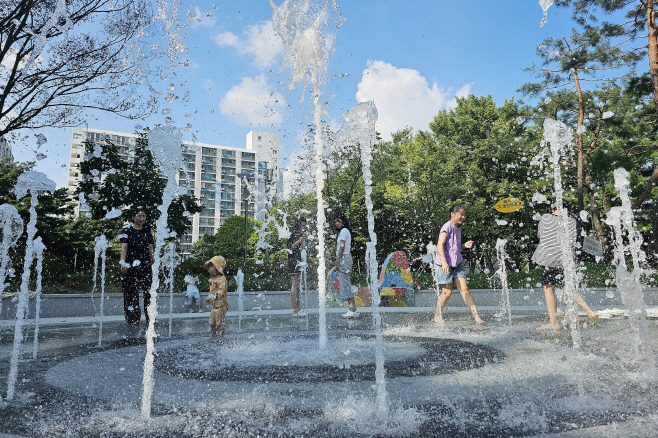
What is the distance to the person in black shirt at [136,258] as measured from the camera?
273 inches

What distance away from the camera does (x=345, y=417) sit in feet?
7.88

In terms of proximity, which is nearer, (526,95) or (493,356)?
(493,356)

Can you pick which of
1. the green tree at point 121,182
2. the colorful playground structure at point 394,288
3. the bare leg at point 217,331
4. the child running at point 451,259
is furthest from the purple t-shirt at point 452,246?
the green tree at point 121,182

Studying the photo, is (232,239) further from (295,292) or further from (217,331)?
(217,331)

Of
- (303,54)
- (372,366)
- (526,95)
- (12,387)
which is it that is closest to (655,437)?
Result: (372,366)

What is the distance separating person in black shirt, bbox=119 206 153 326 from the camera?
6922 millimetres

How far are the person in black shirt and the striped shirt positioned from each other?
5.57m

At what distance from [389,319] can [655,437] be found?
21.1 ft

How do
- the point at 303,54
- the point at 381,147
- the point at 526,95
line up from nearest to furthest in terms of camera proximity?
the point at 303,54 < the point at 526,95 < the point at 381,147

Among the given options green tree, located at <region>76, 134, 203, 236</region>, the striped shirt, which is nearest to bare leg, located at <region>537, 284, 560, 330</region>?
the striped shirt

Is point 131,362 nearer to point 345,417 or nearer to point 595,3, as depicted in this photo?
point 345,417

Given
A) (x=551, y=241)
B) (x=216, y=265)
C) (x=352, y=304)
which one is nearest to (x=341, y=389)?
(x=216, y=265)

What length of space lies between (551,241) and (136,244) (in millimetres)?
5885

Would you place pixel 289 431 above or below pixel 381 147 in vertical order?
below
